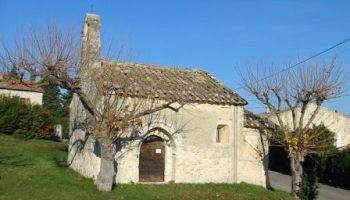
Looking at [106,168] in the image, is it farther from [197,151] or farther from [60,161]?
[60,161]

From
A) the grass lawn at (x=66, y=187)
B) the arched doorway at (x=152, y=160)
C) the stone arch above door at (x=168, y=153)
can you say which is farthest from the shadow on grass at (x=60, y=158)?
the stone arch above door at (x=168, y=153)

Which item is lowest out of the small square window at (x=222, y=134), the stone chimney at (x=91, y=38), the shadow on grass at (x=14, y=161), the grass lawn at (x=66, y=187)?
the grass lawn at (x=66, y=187)

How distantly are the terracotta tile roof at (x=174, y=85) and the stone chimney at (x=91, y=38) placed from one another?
89 cm

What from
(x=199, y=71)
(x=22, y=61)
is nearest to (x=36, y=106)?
(x=199, y=71)

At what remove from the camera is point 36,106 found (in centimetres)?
3494

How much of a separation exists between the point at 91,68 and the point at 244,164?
869cm

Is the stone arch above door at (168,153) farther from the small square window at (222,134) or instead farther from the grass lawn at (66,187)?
the small square window at (222,134)

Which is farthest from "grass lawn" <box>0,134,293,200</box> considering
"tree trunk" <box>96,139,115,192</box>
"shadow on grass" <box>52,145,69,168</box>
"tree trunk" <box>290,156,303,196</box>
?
"tree trunk" <box>290,156,303,196</box>

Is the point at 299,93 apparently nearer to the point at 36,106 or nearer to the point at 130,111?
the point at 130,111

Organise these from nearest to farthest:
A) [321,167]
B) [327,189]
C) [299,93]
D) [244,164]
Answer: [299,93], [244,164], [327,189], [321,167]

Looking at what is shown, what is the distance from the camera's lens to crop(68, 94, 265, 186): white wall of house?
20562 millimetres

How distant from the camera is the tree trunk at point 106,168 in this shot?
734 inches

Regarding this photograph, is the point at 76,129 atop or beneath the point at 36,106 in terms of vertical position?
beneath

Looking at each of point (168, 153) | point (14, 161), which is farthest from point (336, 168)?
point (14, 161)
